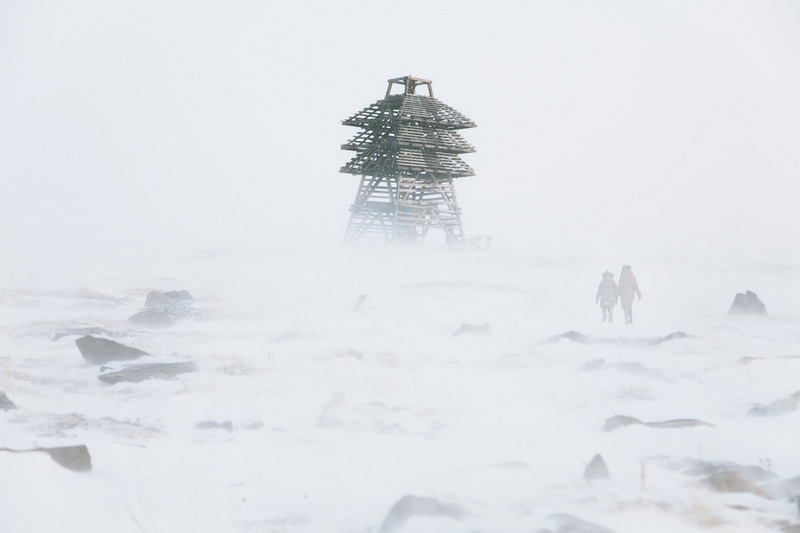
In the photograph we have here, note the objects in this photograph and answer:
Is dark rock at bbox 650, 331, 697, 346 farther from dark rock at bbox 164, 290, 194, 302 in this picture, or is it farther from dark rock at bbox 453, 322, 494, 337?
dark rock at bbox 164, 290, 194, 302

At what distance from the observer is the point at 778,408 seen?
1045cm

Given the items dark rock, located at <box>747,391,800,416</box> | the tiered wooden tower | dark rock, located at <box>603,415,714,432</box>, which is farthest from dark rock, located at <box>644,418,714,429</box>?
the tiered wooden tower

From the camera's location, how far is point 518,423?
34.4 ft

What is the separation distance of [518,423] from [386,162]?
80.5ft

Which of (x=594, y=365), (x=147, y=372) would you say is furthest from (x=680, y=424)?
(x=147, y=372)

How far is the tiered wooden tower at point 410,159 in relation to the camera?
33156 millimetres

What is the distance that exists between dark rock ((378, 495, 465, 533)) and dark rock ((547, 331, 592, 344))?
30.1 feet

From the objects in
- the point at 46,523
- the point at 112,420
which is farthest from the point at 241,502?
the point at 112,420

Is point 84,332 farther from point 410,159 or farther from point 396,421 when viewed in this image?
point 410,159

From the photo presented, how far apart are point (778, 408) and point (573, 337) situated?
5.99m

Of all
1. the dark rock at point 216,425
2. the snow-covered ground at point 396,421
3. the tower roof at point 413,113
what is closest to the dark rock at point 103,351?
the snow-covered ground at point 396,421

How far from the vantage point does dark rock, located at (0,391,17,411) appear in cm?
1017

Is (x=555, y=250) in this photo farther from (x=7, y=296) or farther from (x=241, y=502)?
(x=241, y=502)

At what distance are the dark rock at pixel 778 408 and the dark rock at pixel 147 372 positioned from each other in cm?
907
